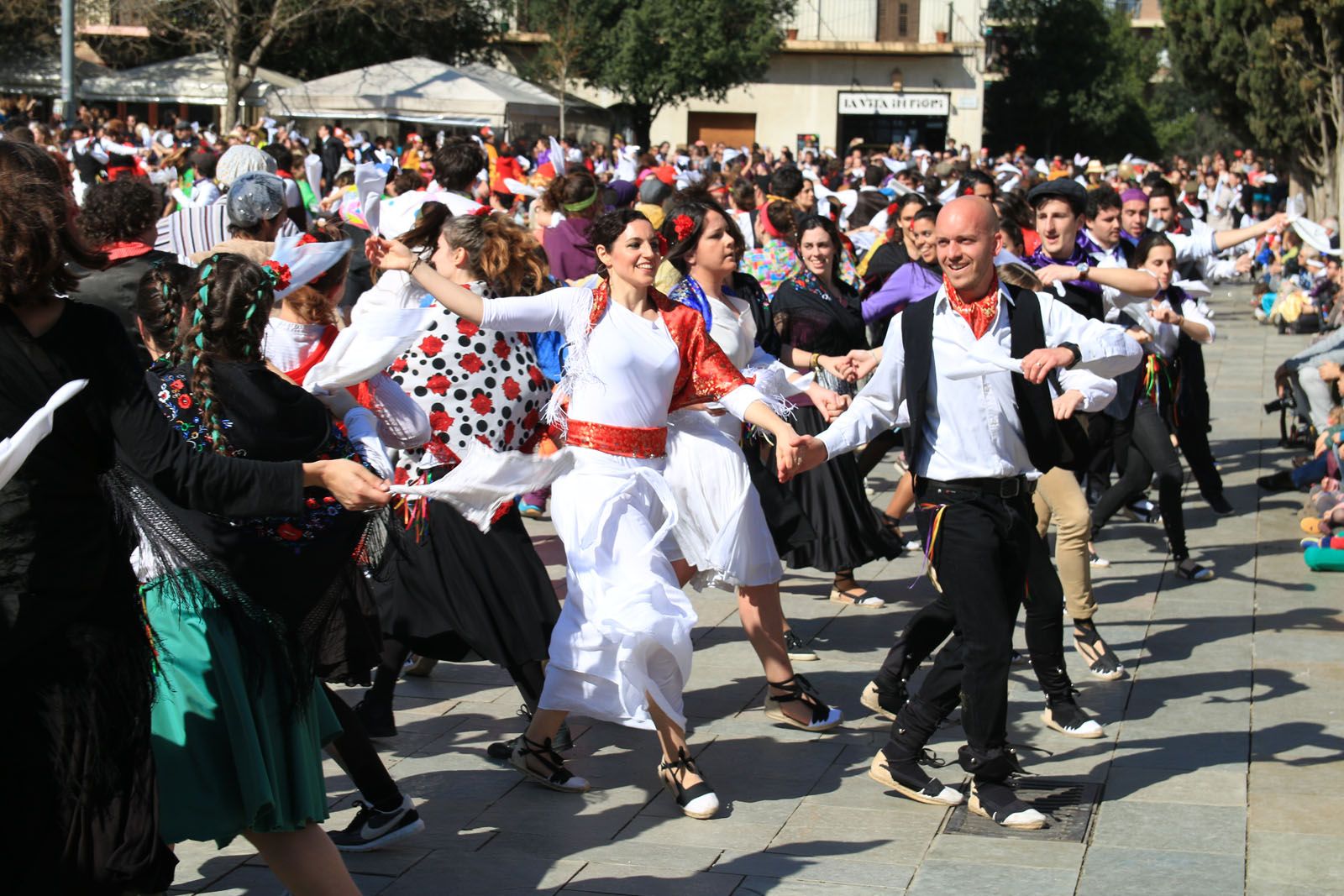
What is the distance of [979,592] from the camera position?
4727 mm

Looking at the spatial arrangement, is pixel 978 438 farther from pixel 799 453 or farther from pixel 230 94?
pixel 230 94

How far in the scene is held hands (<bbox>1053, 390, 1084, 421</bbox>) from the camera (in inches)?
185

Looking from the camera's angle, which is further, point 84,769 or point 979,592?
point 979,592

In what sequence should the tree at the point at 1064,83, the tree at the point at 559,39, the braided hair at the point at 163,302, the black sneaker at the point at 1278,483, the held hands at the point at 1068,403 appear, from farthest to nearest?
the tree at the point at 1064,83 < the tree at the point at 559,39 < the black sneaker at the point at 1278,483 < the held hands at the point at 1068,403 < the braided hair at the point at 163,302

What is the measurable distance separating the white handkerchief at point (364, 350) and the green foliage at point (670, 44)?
159 ft

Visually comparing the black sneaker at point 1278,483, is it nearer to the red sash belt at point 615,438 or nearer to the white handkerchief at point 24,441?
the red sash belt at point 615,438

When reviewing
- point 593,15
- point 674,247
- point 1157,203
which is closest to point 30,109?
point 1157,203

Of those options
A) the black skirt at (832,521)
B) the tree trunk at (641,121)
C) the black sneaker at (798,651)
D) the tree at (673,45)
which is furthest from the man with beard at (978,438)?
the tree trunk at (641,121)

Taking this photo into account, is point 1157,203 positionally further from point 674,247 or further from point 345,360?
point 345,360

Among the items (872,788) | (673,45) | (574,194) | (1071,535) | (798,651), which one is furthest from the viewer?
(673,45)

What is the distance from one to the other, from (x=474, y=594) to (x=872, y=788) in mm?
1461

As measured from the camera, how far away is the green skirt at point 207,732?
331 centimetres

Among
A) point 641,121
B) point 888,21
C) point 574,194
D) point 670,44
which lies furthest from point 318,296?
point 888,21

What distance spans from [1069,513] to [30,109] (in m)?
25.4
